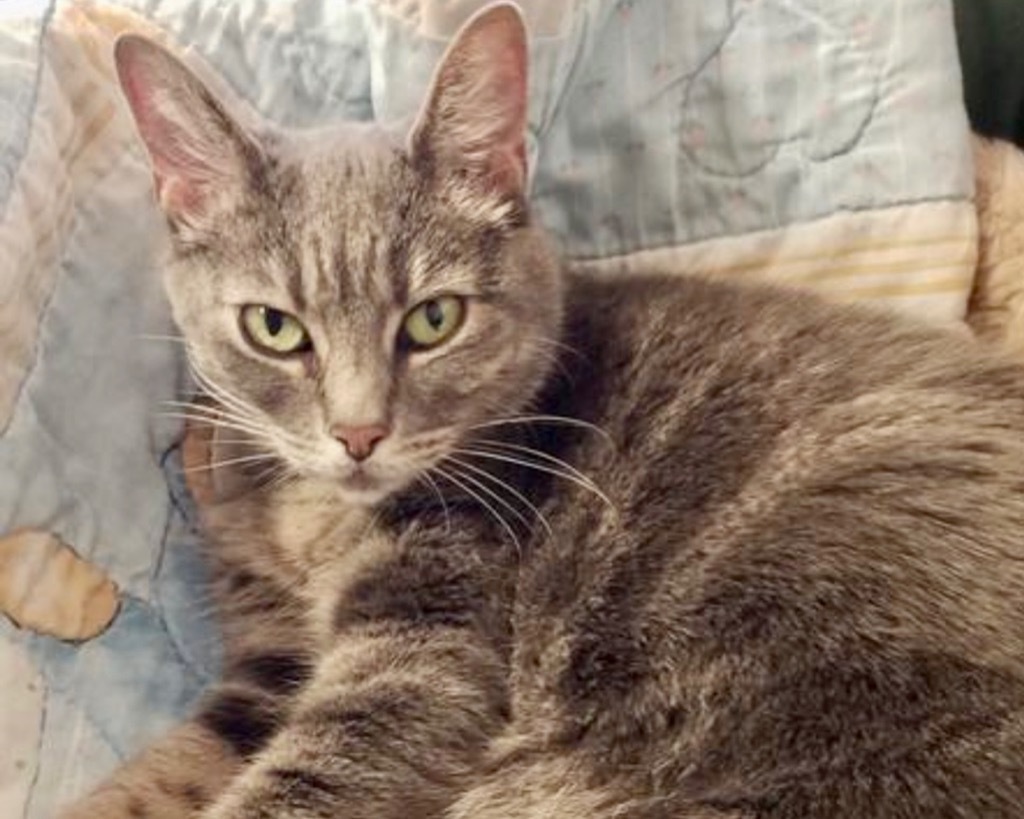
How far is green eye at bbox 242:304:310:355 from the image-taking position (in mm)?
1306

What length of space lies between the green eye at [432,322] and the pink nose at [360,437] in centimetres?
9

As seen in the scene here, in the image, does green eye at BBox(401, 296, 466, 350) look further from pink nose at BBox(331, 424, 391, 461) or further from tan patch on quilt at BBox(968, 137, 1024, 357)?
tan patch on quilt at BBox(968, 137, 1024, 357)

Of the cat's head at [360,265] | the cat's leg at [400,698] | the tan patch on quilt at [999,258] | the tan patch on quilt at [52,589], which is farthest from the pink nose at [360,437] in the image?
the tan patch on quilt at [999,258]

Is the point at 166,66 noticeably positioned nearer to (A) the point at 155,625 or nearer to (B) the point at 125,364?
(B) the point at 125,364

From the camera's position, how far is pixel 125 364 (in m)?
1.48

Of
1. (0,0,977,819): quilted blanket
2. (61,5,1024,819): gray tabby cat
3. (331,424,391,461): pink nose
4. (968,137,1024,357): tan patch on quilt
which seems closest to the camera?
(61,5,1024,819): gray tabby cat

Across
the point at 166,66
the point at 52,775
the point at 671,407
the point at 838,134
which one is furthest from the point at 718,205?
the point at 52,775

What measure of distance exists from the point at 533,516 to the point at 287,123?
1.83 ft

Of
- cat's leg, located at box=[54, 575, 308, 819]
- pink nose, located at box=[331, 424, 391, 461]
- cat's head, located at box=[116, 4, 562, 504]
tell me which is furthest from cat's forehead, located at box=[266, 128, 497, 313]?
cat's leg, located at box=[54, 575, 308, 819]

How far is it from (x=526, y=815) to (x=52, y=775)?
0.45m

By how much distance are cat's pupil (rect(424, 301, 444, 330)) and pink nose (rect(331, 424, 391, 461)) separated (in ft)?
0.36

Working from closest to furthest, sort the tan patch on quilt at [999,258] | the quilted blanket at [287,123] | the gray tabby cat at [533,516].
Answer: the gray tabby cat at [533,516]
the quilted blanket at [287,123]
the tan patch on quilt at [999,258]

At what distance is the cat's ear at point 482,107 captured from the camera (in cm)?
127

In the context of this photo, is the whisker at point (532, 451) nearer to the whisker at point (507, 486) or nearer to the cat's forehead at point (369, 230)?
the whisker at point (507, 486)
